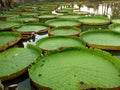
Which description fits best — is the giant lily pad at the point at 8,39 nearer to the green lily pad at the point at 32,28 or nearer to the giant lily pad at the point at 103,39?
the green lily pad at the point at 32,28

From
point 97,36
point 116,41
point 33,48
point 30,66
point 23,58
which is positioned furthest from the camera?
point 97,36

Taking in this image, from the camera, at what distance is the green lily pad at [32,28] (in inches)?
161

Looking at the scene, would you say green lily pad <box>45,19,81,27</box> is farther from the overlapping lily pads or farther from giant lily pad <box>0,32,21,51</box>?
giant lily pad <box>0,32,21,51</box>

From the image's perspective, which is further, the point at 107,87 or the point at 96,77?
the point at 96,77

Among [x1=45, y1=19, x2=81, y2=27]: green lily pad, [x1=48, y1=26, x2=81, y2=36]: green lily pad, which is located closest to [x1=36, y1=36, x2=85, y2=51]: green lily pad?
[x1=48, y1=26, x2=81, y2=36]: green lily pad

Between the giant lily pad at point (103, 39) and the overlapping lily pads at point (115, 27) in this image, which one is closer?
the giant lily pad at point (103, 39)

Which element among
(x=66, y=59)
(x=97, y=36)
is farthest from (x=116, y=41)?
(x=66, y=59)

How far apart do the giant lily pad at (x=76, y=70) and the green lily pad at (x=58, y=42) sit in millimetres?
442

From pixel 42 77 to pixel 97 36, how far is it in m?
1.83

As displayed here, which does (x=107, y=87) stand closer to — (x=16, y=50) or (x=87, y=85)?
(x=87, y=85)

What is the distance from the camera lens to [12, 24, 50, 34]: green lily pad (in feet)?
13.4

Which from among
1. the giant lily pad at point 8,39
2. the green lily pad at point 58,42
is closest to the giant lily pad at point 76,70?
the green lily pad at point 58,42

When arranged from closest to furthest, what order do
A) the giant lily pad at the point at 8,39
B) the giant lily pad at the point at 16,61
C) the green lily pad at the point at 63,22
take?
1. the giant lily pad at the point at 16,61
2. the giant lily pad at the point at 8,39
3. the green lily pad at the point at 63,22

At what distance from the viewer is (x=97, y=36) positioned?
3.52m
